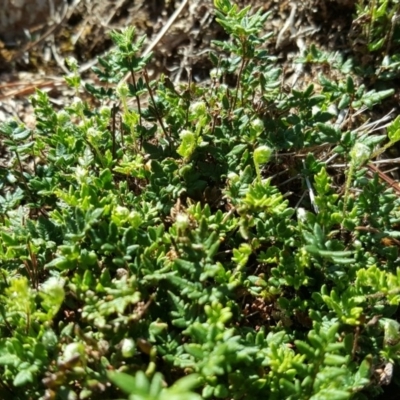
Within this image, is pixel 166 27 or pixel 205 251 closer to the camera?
pixel 205 251

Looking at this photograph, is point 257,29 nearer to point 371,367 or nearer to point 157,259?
point 157,259

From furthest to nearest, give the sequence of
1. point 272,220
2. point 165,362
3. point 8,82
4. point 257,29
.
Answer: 1. point 8,82
2. point 257,29
3. point 272,220
4. point 165,362

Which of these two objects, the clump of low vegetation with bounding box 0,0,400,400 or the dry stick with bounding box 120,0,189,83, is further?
the dry stick with bounding box 120,0,189,83

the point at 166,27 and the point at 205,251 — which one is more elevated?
the point at 166,27

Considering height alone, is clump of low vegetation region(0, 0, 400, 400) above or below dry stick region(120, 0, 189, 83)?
below

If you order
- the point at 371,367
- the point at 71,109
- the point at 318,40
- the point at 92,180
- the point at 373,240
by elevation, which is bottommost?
the point at 371,367

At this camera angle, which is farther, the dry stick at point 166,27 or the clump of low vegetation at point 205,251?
the dry stick at point 166,27

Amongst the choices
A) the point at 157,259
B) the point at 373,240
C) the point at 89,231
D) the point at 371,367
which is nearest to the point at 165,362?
the point at 157,259

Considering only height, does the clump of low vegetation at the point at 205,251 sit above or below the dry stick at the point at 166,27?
below
